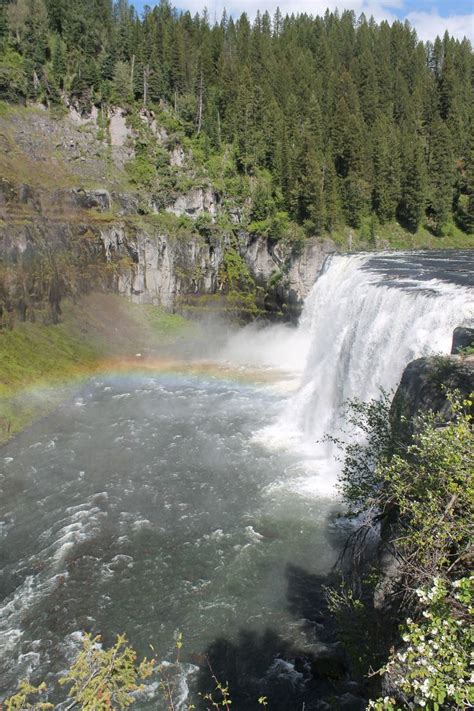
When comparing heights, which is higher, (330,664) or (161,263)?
(161,263)

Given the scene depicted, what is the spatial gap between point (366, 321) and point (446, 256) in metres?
19.5

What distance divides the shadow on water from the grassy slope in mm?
19081

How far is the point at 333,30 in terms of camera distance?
9131cm

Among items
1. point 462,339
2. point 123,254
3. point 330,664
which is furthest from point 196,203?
point 330,664

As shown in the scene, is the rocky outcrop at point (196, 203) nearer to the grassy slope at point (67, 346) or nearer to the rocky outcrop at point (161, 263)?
the rocky outcrop at point (161, 263)

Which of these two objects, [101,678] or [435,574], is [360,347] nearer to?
[435,574]

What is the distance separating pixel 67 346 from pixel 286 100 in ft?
157

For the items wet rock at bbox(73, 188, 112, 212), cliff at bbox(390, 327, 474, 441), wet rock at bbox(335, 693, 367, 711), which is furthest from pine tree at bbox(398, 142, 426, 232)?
wet rock at bbox(335, 693, 367, 711)

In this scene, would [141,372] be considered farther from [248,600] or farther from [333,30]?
[333,30]

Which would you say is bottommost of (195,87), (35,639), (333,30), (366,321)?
(35,639)

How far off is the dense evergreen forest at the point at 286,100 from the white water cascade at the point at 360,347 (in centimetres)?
2143


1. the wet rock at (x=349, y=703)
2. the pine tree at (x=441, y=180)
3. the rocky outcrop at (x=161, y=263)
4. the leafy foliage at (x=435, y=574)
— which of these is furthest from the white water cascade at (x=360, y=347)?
the pine tree at (x=441, y=180)

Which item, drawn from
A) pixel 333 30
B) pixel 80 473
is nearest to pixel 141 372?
pixel 80 473

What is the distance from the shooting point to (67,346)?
40219mm
